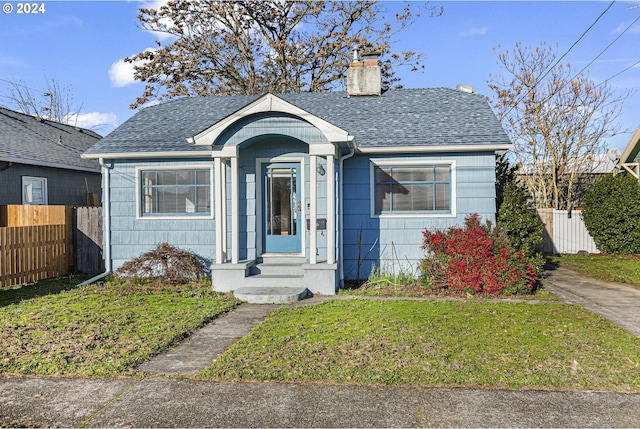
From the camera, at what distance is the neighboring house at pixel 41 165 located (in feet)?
47.0

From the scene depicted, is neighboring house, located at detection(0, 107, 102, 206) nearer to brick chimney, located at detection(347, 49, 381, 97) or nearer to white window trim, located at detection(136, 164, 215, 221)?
white window trim, located at detection(136, 164, 215, 221)

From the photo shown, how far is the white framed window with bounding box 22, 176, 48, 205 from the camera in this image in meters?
15.0

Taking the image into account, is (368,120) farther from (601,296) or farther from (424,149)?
(601,296)

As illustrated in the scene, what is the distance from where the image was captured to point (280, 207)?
34.5 feet

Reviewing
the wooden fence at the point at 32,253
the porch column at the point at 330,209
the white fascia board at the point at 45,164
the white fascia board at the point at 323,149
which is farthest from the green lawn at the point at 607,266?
the white fascia board at the point at 45,164

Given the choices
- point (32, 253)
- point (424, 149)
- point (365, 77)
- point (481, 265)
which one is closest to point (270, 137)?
point (424, 149)

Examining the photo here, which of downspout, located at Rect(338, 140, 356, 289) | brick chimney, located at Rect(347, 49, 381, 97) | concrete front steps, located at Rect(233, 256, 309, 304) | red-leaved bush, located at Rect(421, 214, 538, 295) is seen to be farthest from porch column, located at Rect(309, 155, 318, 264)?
brick chimney, located at Rect(347, 49, 381, 97)

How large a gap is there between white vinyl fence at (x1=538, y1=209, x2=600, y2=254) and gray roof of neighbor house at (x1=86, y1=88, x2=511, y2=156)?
6887 millimetres

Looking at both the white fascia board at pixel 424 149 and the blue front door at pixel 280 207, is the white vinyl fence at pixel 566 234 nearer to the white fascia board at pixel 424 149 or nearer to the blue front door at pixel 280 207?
the white fascia board at pixel 424 149

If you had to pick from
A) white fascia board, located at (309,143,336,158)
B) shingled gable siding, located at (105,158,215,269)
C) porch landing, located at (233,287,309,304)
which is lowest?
porch landing, located at (233,287,309,304)

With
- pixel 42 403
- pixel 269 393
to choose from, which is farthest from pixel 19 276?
pixel 269 393

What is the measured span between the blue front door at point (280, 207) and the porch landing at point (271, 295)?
160 cm

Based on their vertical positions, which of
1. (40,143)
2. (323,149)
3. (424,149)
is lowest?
(323,149)

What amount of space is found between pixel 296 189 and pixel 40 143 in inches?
441
